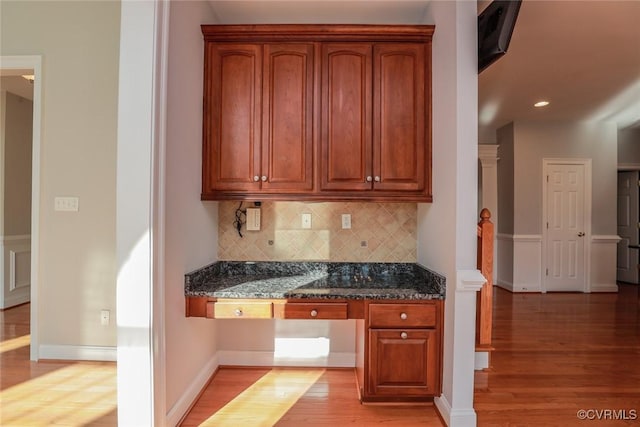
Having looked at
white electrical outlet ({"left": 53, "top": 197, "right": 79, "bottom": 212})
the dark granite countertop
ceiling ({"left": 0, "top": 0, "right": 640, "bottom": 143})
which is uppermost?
ceiling ({"left": 0, "top": 0, "right": 640, "bottom": 143})

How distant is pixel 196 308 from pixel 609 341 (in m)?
4.03

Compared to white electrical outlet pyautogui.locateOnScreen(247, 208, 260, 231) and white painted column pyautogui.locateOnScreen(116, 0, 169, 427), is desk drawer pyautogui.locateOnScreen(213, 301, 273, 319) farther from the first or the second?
white electrical outlet pyautogui.locateOnScreen(247, 208, 260, 231)

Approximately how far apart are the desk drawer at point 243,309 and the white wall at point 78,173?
135 centimetres

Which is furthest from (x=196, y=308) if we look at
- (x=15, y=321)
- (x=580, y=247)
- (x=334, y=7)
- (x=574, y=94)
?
(x=580, y=247)

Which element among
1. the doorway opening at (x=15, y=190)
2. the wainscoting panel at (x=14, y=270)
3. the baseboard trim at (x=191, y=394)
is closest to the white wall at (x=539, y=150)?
the baseboard trim at (x=191, y=394)

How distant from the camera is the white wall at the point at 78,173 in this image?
284cm

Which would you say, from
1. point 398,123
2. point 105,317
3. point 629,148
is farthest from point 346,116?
point 629,148

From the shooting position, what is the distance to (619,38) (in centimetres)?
291

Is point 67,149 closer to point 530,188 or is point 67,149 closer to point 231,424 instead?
point 231,424

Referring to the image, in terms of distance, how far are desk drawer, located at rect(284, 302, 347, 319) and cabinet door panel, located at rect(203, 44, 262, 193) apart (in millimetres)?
891

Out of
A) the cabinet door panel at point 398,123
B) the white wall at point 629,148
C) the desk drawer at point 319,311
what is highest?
the white wall at point 629,148

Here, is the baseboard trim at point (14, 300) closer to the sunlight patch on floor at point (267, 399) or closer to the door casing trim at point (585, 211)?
the sunlight patch on floor at point (267, 399)

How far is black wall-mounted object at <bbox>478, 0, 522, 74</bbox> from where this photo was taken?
168 centimetres

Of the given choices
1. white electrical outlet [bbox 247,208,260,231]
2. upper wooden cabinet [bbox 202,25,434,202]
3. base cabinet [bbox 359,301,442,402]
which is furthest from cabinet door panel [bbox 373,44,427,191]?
white electrical outlet [bbox 247,208,260,231]
